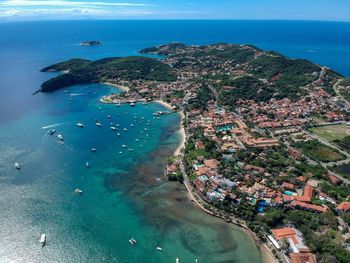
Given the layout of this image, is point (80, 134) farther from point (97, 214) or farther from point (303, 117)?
point (303, 117)

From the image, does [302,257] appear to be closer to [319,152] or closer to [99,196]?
[99,196]

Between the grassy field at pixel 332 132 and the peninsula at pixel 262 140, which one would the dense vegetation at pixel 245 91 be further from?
the grassy field at pixel 332 132

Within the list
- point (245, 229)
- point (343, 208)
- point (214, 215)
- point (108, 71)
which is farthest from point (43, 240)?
point (108, 71)

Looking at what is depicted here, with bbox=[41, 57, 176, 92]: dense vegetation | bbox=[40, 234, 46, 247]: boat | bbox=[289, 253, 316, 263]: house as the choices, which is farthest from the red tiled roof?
bbox=[41, 57, 176, 92]: dense vegetation

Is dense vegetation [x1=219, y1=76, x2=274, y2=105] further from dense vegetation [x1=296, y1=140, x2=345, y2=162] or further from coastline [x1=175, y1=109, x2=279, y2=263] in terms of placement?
coastline [x1=175, y1=109, x2=279, y2=263]

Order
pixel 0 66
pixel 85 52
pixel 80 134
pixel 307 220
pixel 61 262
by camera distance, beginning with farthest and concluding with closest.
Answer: pixel 85 52, pixel 0 66, pixel 80 134, pixel 307 220, pixel 61 262

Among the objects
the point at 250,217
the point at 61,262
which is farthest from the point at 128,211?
the point at 250,217

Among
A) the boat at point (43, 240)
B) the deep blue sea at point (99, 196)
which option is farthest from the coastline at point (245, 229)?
the boat at point (43, 240)
